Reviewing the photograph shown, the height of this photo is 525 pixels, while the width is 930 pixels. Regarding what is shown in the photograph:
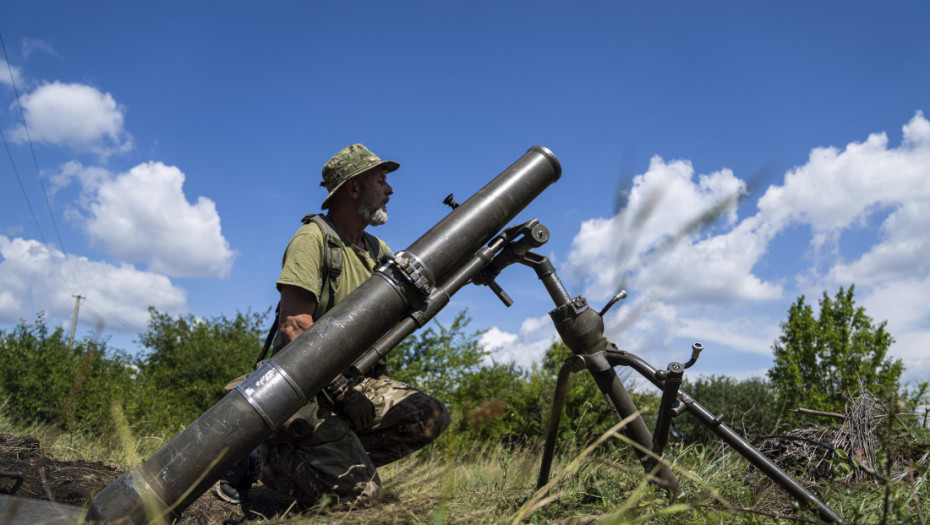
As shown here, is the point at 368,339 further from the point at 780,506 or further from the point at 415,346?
the point at 415,346

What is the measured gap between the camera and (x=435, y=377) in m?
10.1

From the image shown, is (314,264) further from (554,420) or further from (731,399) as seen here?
(731,399)

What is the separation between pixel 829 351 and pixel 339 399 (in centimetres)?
1418

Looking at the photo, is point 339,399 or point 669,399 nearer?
point 669,399

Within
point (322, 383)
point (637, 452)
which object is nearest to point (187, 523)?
point (322, 383)

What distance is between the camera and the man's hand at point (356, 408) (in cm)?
341

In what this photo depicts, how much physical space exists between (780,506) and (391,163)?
2.95 meters

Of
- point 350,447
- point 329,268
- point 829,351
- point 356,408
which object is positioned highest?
point 329,268

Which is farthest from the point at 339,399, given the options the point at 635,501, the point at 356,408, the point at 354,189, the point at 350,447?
the point at 635,501

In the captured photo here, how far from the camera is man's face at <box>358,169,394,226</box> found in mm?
4004

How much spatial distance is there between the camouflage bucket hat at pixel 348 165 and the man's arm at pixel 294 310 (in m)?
0.78

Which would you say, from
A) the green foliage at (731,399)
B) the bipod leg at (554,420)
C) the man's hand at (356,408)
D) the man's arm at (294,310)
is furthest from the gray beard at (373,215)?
the green foliage at (731,399)

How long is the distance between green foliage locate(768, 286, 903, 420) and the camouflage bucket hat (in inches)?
489

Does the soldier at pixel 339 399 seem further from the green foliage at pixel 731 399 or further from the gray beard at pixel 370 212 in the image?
the green foliage at pixel 731 399
